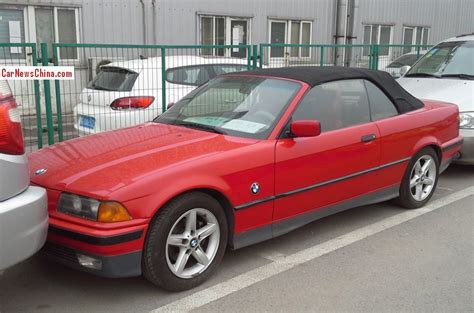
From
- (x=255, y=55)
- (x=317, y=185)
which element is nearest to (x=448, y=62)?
(x=255, y=55)

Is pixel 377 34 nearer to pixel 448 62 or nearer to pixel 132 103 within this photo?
pixel 448 62

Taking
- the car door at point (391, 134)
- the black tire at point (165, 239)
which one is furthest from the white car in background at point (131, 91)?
the black tire at point (165, 239)

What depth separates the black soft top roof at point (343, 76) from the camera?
14.5 feet

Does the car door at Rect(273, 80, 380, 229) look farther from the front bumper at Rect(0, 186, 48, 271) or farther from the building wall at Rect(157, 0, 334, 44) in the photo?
the building wall at Rect(157, 0, 334, 44)

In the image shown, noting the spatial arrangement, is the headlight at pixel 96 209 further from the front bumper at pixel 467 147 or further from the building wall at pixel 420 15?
the building wall at pixel 420 15

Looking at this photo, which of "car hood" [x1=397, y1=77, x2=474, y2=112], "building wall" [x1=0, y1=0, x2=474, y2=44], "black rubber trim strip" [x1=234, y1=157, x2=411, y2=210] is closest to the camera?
"black rubber trim strip" [x1=234, y1=157, x2=411, y2=210]

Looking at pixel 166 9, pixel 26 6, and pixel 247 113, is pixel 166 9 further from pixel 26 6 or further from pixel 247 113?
pixel 247 113

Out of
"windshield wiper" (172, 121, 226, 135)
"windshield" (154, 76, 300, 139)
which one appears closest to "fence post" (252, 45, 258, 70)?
"windshield" (154, 76, 300, 139)

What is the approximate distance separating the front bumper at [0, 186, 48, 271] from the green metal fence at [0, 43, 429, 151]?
3.13 m

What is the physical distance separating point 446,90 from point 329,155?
3511 millimetres

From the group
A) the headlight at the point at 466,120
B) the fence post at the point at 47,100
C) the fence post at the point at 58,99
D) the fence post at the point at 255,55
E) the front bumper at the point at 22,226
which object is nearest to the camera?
the front bumper at the point at 22,226

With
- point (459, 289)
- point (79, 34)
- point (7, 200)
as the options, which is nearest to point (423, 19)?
point (79, 34)

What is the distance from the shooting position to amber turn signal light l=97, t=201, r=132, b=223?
3.08 m

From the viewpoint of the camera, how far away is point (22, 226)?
274 cm
